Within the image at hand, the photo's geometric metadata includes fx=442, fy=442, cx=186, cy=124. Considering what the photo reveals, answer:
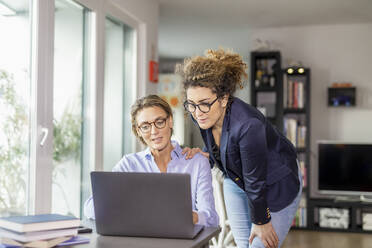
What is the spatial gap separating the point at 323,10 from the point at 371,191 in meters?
2.18

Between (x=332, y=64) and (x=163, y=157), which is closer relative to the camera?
(x=163, y=157)

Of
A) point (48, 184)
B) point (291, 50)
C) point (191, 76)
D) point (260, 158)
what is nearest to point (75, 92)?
point (48, 184)

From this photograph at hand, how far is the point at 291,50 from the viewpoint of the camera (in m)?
5.80

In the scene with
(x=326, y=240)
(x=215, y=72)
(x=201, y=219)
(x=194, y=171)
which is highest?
(x=215, y=72)

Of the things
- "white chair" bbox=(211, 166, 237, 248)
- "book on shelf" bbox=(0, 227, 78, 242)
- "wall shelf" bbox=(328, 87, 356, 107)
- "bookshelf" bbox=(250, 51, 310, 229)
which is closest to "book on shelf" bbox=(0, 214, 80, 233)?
"book on shelf" bbox=(0, 227, 78, 242)

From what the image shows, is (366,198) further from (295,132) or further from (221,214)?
(221,214)

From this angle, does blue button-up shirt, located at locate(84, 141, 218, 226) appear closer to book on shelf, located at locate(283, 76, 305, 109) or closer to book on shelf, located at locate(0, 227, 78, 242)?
book on shelf, located at locate(0, 227, 78, 242)

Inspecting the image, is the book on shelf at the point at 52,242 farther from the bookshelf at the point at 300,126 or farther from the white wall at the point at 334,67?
the white wall at the point at 334,67

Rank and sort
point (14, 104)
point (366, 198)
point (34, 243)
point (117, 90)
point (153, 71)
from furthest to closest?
point (366, 198), point (153, 71), point (117, 90), point (14, 104), point (34, 243)

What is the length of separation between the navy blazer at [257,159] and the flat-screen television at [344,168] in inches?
145

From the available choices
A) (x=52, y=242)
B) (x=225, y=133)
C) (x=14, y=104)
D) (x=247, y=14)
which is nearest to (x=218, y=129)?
(x=225, y=133)

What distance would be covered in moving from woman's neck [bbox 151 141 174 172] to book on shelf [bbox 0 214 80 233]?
70 centimetres

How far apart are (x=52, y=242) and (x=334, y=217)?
4.56m

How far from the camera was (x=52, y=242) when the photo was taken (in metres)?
1.23
